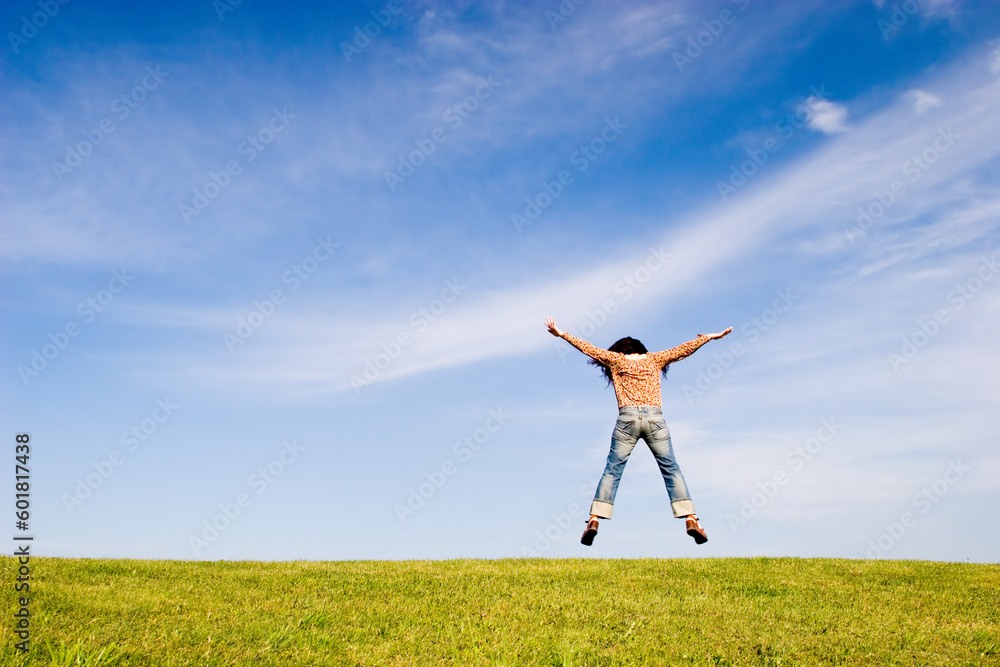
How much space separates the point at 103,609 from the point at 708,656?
9.79 m

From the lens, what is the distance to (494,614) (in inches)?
540

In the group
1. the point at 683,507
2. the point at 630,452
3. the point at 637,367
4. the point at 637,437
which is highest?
the point at 637,367

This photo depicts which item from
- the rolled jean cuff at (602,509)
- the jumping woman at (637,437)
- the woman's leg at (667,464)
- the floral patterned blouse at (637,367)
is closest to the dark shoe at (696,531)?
the jumping woman at (637,437)

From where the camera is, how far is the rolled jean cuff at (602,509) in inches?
520

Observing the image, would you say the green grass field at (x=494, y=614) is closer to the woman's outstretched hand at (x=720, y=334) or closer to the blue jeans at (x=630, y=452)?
the blue jeans at (x=630, y=452)

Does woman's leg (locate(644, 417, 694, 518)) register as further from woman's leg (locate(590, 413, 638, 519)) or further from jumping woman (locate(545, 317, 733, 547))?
woman's leg (locate(590, 413, 638, 519))

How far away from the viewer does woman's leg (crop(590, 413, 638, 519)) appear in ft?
43.6

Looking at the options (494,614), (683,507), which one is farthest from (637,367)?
(494,614)

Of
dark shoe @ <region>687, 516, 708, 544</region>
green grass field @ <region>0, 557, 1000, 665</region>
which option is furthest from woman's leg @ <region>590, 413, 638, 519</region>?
green grass field @ <region>0, 557, 1000, 665</region>

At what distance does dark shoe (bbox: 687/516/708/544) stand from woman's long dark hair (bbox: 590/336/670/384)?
8.73ft

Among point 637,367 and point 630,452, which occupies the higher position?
point 637,367

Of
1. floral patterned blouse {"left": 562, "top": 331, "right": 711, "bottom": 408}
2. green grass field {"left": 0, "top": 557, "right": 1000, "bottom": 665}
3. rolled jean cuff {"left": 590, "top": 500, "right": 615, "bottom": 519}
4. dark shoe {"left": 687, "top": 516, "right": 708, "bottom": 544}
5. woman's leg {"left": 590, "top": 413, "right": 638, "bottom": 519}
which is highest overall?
floral patterned blouse {"left": 562, "top": 331, "right": 711, "bottom": 408}

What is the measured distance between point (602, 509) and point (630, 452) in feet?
3.61

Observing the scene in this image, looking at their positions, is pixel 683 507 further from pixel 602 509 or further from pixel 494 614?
pixel 494 614
